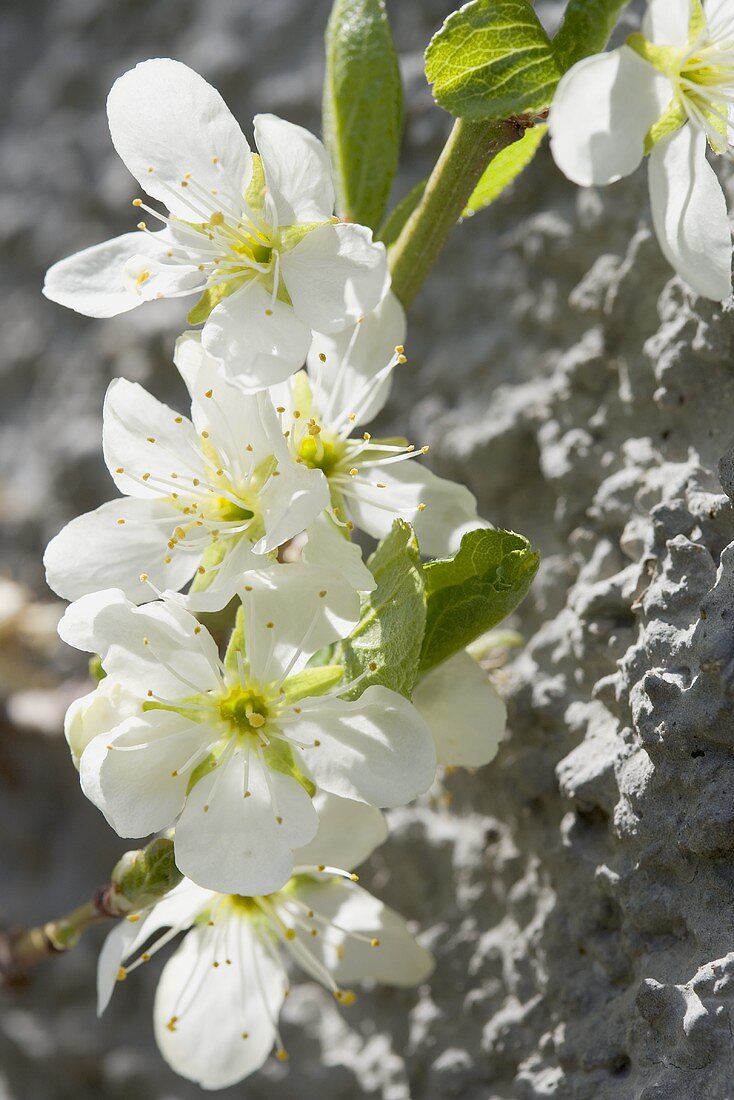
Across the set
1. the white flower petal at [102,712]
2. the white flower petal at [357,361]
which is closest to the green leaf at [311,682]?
the white flower petal at [102,712]

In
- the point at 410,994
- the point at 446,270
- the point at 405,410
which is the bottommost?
the point at 410,994

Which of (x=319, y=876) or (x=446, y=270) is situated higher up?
(x=446, y=270)

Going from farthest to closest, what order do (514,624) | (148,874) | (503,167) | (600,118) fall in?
(514,624) → (503,167) → (148,874) → (600,118)

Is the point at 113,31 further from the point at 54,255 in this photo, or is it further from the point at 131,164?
the point at 131,164

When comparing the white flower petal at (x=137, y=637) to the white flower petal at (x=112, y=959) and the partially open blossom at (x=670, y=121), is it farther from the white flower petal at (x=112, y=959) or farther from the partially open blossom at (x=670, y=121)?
the partially open blossom at (x=670, y=121)

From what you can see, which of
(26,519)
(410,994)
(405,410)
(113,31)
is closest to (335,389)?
(405,410)

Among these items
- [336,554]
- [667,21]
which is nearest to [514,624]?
[336,554]

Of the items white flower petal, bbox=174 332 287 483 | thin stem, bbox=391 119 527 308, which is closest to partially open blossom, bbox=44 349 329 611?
white flower petal, bbox=174 332 287 483

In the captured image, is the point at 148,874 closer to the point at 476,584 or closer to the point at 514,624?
the point at 476,584
